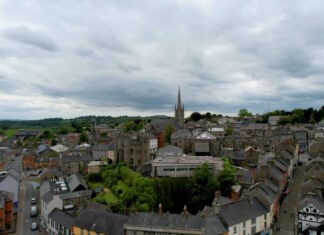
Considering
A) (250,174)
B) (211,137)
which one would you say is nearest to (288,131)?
(211,137)

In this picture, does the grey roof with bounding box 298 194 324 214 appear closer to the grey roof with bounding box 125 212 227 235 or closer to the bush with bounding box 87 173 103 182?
the grey roof with bounding box 125 212 227 235

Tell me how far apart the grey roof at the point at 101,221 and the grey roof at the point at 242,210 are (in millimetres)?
10904

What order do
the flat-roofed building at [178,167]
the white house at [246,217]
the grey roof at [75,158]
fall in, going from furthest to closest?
the grey roof at [75,158] < the flat-roofed building at [178,167] < the white house at [246,217]

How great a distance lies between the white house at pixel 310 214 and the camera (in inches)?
1176

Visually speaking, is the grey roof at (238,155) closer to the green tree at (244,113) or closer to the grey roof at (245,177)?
the grey roof at (245,177)

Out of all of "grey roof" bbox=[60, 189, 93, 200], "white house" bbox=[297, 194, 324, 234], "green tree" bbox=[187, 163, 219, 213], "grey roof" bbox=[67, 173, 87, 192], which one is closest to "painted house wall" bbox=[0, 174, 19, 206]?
"grey roof" bbox=[67, 173, 87, 192]

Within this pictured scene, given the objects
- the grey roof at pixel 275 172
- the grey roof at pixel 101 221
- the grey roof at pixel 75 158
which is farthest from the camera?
the grey roof at pixel 75 158

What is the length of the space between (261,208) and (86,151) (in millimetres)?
53647

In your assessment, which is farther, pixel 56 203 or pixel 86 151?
pixel 86 151

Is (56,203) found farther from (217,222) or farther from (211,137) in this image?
(211,137)

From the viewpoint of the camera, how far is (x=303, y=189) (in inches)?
1491

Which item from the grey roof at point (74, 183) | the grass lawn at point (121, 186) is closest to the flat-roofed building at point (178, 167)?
the grass lawn at point (121, 186)

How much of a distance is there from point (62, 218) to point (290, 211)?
30.3m

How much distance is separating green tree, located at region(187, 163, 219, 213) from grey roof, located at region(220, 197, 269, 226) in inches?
315
